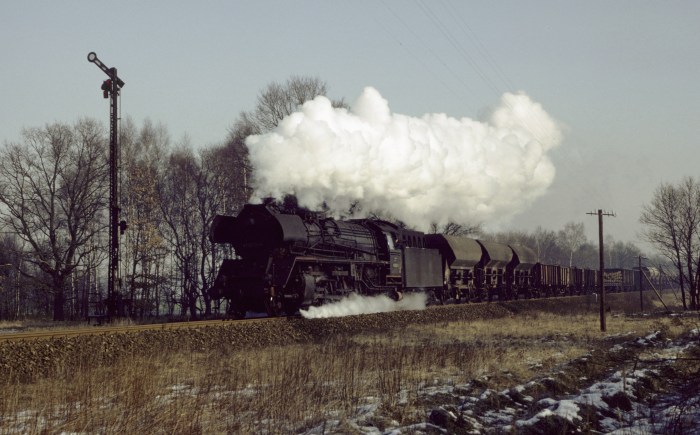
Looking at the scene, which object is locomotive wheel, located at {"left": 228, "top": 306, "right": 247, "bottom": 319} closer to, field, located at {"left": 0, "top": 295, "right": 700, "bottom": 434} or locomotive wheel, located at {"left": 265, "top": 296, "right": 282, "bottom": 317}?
locomotive wheel, located at {"left": 265, "top": 296, "right": 282, "bottom": 317}

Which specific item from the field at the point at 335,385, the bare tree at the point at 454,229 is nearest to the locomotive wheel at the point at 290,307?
the field at the point at 335,385

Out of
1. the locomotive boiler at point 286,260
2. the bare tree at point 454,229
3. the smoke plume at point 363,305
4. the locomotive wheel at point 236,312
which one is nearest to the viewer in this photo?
the locomotive boiler at point 286,260

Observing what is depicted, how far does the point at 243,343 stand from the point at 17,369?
6034mm

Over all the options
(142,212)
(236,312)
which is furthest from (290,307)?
(142,212)

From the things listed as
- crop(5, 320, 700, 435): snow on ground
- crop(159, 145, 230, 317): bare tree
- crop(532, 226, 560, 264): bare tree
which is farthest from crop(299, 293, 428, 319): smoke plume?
crop(532, 226, 560, 264): bare tree

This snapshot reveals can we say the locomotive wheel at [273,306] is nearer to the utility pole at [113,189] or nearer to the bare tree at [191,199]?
the utility pole at [113,189]

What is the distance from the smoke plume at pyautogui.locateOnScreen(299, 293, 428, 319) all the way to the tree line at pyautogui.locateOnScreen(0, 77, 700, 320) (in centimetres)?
1077

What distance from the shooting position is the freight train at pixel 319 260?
22.1 m

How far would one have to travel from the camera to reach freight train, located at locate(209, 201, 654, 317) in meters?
22.1

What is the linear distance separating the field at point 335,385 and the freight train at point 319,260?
7.57 ft

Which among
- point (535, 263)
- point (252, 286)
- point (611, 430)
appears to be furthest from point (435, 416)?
point (535, 263)

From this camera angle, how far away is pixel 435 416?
925cm

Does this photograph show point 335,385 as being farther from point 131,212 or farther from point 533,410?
point 131,212

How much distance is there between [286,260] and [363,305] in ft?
20.8
